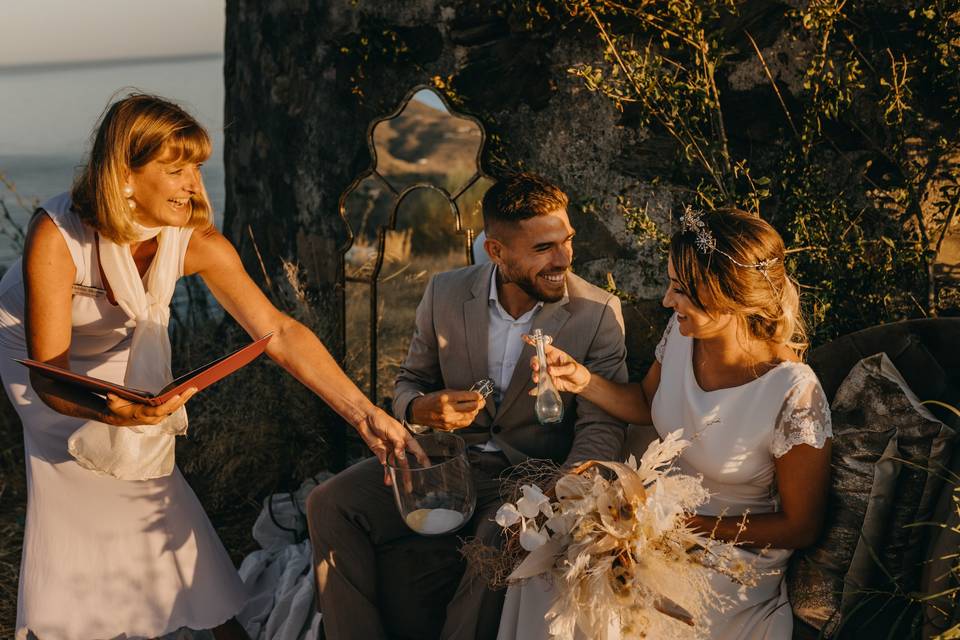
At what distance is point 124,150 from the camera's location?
8.29 ft

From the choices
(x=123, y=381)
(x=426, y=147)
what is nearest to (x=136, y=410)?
(x=123, y=381)

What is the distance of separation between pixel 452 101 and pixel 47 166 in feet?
53.6

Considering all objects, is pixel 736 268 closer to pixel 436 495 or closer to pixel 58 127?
pixel 436 495

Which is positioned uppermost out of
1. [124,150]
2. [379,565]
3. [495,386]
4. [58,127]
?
[124,150]

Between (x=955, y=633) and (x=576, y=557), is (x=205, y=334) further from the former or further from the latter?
(x=955, y=633)

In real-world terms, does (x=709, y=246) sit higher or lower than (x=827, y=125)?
lower

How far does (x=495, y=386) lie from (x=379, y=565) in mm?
791

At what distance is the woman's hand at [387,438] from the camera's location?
2783 millimetres

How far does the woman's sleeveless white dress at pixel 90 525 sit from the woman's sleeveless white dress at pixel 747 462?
124cm

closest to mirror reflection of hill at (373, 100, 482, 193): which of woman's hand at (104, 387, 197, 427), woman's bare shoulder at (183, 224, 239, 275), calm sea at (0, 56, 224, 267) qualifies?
calm sea at (0, 56, 224, 267)

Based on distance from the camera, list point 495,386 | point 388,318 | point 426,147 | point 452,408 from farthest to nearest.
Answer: point 388,318
point 426,147
point 495,386
point 452,408

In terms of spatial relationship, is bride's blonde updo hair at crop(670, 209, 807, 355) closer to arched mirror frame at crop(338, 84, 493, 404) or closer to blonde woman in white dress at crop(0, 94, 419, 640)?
blonde woman in white dress at crop(0, 94, 419, 640)

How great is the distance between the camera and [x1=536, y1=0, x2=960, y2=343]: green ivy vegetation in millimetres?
3195

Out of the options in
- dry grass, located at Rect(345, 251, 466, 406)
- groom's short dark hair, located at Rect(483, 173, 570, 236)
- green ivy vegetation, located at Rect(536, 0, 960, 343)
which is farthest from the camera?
dry grass, located at Rect(345, 251, 466, 406)
